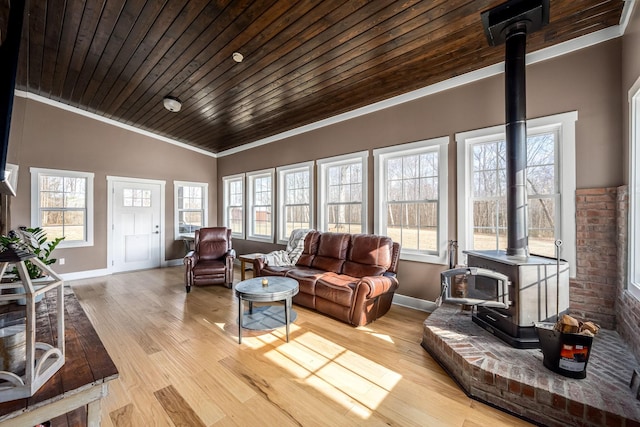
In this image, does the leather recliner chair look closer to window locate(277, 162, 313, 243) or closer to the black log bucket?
window locate(277, 162, 313, 243)

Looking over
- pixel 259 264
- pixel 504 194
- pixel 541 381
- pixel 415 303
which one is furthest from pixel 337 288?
pixel 504 194

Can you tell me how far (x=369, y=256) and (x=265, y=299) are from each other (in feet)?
4.97

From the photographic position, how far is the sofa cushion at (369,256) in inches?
137

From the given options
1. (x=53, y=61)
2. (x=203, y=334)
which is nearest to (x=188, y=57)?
(x=53, y=61)

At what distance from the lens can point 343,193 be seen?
454cm

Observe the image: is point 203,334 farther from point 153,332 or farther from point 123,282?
point 123,282

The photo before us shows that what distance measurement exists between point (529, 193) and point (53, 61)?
19.5ft

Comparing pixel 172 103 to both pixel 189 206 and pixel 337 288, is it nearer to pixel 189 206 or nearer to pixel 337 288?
pixel 189 206

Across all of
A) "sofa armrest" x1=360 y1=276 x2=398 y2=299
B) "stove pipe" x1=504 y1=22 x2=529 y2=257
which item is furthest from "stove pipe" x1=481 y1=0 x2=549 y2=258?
"sofa armrest" x1=360 y1=276 x2=398 y2=299

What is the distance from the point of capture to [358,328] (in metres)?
3.03

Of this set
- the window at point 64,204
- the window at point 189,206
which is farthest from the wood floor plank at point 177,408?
the window at point 189,206

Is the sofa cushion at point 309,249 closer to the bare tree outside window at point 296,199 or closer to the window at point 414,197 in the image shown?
the bare tree outside window at point 296,199

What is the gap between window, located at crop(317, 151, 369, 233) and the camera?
4207 mm

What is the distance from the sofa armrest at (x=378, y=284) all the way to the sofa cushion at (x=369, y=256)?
180mm
